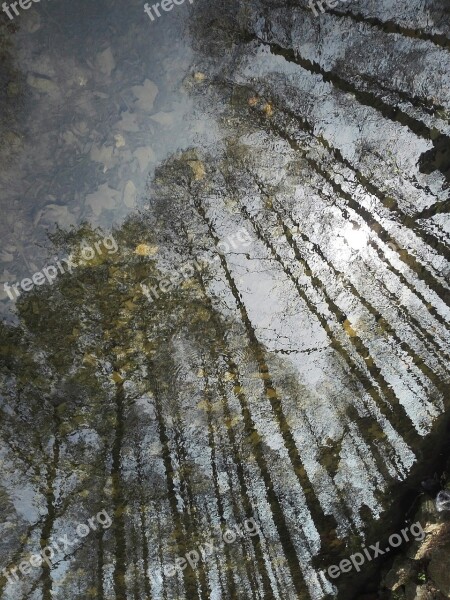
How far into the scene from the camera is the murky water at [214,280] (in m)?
5.13

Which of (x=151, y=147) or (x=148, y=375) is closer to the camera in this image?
(x=151, y=147)

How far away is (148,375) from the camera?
25.1ft

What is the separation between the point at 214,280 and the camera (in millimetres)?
7227

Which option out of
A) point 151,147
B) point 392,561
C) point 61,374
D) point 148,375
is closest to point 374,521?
point 392,561

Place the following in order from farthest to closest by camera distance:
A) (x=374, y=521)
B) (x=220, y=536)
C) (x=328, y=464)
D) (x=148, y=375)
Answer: (x=328, y=464)
(x=220, y=536)
(x=148, y=375)
(x=374, y=521)

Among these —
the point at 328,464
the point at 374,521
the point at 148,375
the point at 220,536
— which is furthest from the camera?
the point at 328,464

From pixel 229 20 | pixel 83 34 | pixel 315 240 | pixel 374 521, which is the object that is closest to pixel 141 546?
pixel 374 521

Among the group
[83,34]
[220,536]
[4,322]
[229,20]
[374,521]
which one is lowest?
[374,521]

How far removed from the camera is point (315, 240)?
698 centimetres

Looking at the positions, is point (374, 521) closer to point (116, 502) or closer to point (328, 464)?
point (328, 464)

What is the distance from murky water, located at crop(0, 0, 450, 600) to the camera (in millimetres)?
5129

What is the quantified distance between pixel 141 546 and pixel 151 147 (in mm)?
10932

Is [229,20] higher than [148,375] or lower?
higher

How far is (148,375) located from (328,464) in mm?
6686
